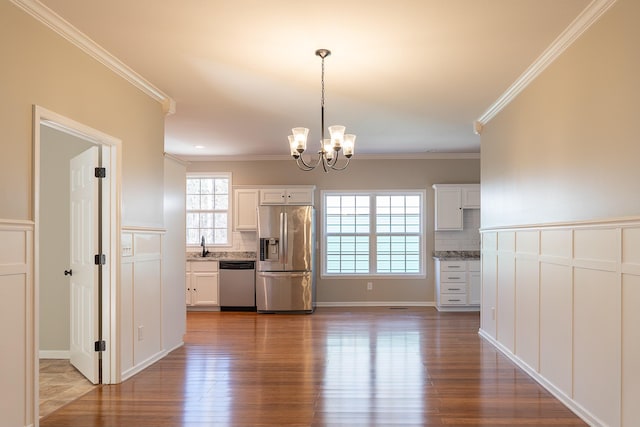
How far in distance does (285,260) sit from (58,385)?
3.94m

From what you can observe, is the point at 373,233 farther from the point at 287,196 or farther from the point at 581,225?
the point at 581,225

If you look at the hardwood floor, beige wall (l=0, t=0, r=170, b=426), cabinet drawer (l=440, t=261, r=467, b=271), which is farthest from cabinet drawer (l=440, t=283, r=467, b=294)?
beige wall (l=0, t=0, r=170, b=426)

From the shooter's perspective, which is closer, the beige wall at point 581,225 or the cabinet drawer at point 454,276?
the beige wall at point 581,225

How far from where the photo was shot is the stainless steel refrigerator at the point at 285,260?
Result: 7.29 meters

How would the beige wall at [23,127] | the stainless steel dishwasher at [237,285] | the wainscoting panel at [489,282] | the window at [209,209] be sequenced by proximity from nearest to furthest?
the beige wall at [23,127]
the wainscoting panel at [489,282]
the stainless steel dishwasher at [237,285]
the window at [209,209]

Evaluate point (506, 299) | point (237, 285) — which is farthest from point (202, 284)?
point (506, 299)

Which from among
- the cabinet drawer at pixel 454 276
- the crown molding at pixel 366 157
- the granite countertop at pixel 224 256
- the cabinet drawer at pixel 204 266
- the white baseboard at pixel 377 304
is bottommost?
the white baseboard at pixel 377 304

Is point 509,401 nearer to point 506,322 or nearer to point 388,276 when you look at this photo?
point 506,322

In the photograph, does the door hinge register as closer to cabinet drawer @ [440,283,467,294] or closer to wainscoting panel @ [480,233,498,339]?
wainscoting panel @ [480,233,498,339]

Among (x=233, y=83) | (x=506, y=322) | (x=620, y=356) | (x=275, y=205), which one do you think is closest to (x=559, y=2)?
(x=620, y=356)

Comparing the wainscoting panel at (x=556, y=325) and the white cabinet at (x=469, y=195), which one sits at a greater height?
the white cabinet at (x=469, y=195)

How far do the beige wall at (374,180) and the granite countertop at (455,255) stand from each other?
0.26 meters

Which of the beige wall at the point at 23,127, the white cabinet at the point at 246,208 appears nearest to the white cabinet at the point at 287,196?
the white cabinet at the point at 246,208

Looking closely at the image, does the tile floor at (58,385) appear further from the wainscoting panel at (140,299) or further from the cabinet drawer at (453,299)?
the cabinet drawer at (453,299)
